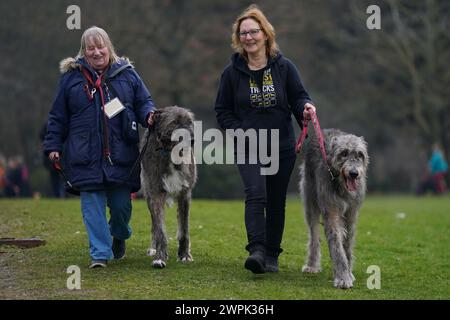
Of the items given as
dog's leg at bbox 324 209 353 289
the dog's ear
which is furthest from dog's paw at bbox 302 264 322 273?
the dog's ear

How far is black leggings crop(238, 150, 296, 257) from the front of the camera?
796 centimetres

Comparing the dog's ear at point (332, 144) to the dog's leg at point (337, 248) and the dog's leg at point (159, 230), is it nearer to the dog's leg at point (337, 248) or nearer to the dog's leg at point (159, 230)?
the dog's leg at point (337, 248)

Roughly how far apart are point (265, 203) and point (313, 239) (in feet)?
3.76

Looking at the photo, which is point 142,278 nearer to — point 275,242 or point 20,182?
point 275,242

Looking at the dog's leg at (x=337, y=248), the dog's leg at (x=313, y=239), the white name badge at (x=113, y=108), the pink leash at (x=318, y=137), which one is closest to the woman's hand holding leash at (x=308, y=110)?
the pink leash at (x=318, y=137)

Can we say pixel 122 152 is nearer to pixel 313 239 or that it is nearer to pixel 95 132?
pixel 95 132

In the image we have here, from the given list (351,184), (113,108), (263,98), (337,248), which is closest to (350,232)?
(337,248)

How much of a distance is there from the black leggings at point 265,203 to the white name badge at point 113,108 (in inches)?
58.9

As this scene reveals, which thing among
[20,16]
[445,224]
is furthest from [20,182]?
[445,224]

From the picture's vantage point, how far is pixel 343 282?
768cm

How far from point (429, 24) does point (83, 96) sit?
115ft

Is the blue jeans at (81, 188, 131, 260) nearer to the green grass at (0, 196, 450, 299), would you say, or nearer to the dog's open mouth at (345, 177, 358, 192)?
the green grass at (0, 196, 450, 299)

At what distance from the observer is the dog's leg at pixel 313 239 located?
8.85 meters

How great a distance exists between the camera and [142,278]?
7.88 m
